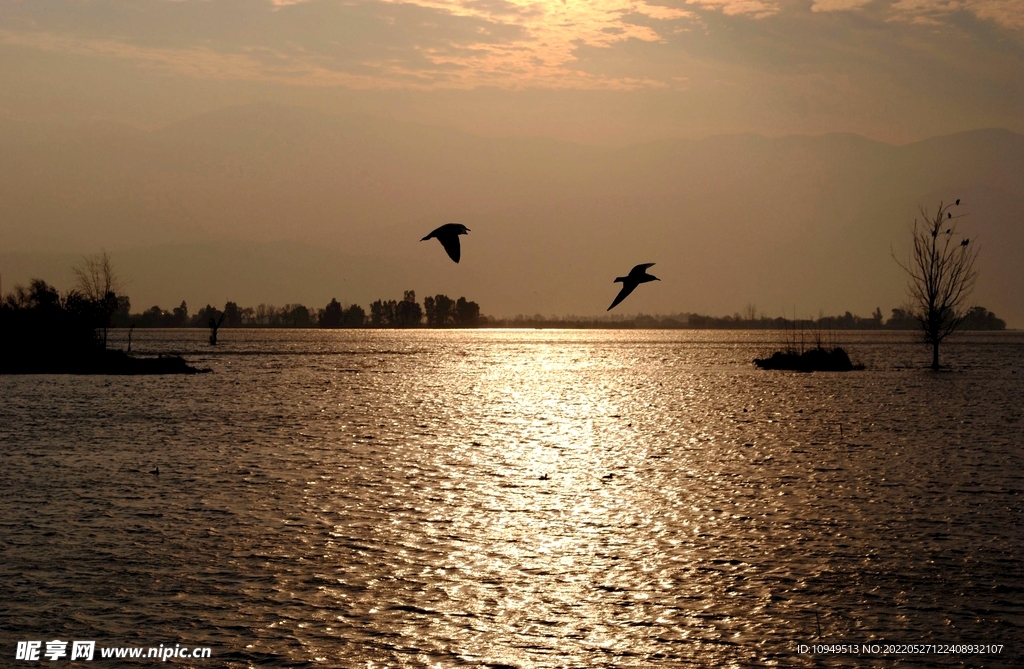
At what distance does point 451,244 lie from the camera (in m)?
12.4

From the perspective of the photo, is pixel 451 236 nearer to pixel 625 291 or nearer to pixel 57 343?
pixel 625 291

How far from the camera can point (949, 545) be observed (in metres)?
21.4

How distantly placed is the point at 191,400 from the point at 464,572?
4715 cm

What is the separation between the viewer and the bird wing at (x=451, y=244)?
1207 centimetres

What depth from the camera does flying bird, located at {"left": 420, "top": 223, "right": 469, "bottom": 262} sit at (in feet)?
39.7

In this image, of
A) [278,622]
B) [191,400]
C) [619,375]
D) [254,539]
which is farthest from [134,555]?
[619,375]

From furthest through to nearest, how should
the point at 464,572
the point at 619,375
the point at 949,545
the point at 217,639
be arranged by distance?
1. the point at 619,375
2. the point at 949,545
3. the point at 464,572
4. the point at 217,639

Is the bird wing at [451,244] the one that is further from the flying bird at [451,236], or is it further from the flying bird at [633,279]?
the flying bird at [633,279]

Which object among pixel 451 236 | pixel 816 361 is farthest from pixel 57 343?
pixel 451 236

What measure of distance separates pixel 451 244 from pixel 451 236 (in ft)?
0.39

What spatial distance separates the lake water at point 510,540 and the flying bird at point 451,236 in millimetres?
6080

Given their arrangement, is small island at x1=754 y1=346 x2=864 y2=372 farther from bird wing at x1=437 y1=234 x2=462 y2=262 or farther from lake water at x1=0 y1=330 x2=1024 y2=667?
bird wing at x1=437 y1=234 x2=462 y2=262

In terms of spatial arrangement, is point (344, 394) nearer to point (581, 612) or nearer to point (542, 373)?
point (542, 373)

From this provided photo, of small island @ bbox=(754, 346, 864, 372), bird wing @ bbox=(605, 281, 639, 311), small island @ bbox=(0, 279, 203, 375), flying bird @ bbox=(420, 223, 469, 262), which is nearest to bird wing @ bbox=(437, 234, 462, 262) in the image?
flying bird @ bbox=(420, 223, 469, 262)
